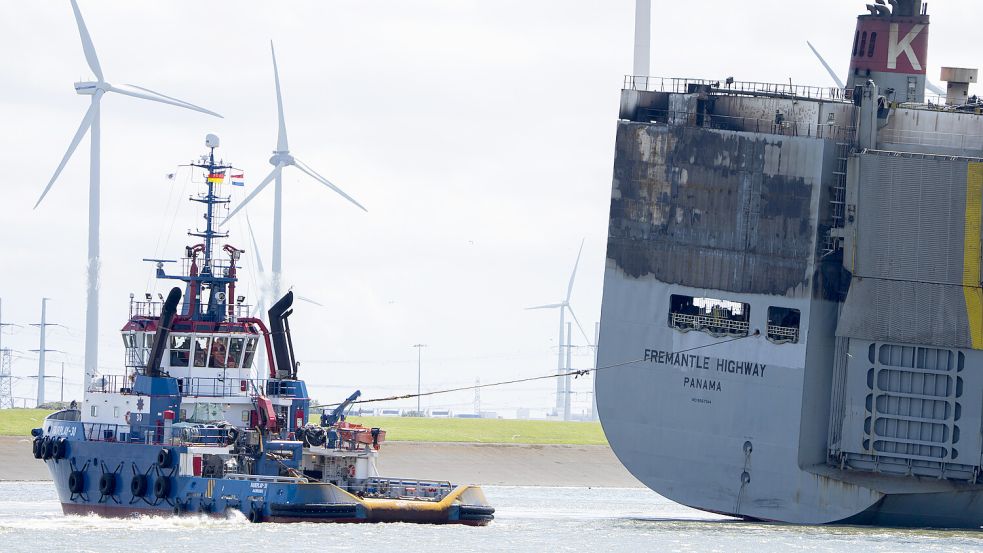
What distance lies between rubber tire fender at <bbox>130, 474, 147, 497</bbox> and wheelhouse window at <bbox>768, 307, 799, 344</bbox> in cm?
1714

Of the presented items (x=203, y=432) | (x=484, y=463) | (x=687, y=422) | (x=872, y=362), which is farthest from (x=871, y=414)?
(x=484, y=463)

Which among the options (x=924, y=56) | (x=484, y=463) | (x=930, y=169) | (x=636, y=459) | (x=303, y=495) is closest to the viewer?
(x=303, y=495)

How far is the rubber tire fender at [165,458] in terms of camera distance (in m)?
51.9

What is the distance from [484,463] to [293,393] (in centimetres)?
4230

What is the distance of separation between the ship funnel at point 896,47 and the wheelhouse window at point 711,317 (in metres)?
8.76

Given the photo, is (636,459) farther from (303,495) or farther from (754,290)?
(303,495)

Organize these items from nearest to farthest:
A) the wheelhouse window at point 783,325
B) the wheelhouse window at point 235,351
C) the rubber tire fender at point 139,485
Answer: the rubber tire fender at point 139,485
the wheelhouse window at point 783,325
the wheelhouse window at point 235,351

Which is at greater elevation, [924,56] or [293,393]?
[924,56]

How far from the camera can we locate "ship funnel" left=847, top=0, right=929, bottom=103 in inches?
2422

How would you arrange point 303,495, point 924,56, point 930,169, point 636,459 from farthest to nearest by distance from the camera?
1. point 924,56
2. point 636,459
3. point 930,169
4. point 303,495

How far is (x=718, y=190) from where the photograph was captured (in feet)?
186

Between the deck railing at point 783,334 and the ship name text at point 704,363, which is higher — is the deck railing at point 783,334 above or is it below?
above

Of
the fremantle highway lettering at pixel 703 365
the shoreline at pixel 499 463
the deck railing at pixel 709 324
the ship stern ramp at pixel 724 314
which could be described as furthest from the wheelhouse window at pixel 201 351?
the shoreline at pixel 499 463

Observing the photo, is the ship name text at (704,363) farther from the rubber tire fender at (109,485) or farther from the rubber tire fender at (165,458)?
the rubber tire fender at (109,485)
